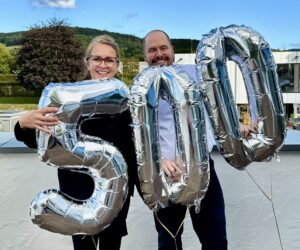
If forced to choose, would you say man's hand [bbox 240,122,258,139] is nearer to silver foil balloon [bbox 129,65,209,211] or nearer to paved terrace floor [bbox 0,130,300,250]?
silver foil balloon [bbox 129,65,209,211]

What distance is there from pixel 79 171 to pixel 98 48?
363 millimetres

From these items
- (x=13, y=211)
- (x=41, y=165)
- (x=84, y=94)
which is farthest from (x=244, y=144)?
(x=41, y=165)

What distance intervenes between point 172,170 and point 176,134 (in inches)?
4.2

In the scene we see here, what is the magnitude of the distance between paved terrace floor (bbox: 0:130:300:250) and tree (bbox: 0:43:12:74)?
31427mm

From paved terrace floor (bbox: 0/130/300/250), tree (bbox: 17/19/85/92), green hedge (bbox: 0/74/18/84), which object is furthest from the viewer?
green hedge (bbox: 0/74/18/84)

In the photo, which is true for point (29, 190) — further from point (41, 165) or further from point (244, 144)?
point (244, 144)

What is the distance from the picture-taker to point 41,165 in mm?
2848

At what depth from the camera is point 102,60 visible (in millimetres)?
1402

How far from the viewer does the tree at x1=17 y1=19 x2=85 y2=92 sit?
94.8 feet

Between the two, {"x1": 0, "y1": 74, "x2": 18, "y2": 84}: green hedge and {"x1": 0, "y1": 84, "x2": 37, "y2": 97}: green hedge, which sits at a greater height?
{"x1": 0, "y1": 74, "x2": 18, "y2": 84}: green hedge

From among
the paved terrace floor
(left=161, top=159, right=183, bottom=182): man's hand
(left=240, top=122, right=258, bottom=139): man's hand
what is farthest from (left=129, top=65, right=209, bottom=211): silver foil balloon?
the paved terrace floor

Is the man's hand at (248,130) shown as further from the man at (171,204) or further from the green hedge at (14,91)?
the green hedge at (14,91)

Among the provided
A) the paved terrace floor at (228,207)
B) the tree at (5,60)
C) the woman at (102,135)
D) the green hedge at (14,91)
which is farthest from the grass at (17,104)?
the woman at (102,135)

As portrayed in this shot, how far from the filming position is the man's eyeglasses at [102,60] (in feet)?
4.59
